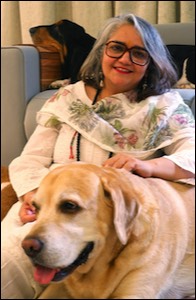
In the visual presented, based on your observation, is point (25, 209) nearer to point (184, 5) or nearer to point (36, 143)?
point (36, 143)

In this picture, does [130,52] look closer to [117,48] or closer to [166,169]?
[117,48]

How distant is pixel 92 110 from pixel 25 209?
0.20m

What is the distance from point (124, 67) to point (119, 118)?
88 mm

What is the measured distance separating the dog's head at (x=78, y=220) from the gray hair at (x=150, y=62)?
0.20 metres

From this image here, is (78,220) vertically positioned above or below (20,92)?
below

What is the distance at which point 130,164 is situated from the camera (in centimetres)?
58

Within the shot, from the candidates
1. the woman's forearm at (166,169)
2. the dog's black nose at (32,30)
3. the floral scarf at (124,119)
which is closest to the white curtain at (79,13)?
the dog's black nose at (32,30)

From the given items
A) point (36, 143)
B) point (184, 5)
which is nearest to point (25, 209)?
point (36, 143)

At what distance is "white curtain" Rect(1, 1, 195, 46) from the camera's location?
0.61 metres

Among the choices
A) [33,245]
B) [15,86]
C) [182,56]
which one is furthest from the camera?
[182,56]

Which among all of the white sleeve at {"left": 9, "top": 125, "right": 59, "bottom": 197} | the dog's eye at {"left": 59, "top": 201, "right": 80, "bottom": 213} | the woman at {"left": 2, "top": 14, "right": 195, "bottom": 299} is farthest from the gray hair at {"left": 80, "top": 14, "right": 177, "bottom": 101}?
the dog's eye at {"left": 59, "top": 201, "right": 80, "bottom": 213}

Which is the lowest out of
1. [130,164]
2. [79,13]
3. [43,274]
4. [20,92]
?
[43,274]

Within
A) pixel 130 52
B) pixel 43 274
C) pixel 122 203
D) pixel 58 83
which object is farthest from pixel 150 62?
pixel 43 274

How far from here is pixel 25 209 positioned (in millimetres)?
593
